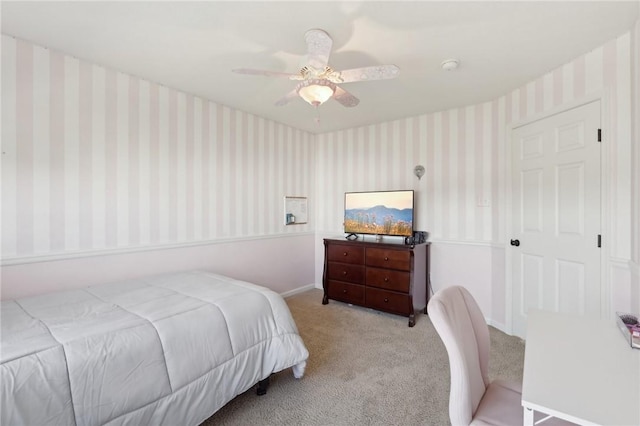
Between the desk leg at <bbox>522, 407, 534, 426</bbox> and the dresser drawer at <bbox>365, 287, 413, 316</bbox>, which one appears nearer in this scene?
the desk leg at <bbox>522, 407, 534, 426</bbox>

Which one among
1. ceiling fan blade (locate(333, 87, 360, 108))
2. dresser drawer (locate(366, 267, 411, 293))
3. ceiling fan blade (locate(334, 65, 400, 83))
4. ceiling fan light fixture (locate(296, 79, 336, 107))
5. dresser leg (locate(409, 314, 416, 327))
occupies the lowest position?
dresser leg (locate(409, 314, 416, 327))

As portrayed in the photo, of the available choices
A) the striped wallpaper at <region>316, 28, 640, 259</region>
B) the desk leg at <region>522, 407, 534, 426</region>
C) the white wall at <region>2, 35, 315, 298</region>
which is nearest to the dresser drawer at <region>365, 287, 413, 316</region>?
the striped wallpaper at <region>316, 28, 640, 259</region>

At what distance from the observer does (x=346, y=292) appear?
3.92 meters

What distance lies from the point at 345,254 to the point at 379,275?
1.75ft

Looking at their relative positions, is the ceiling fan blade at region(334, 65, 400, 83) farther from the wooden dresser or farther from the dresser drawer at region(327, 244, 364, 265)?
the dresser drawer at region(327, 244, 364, 265)

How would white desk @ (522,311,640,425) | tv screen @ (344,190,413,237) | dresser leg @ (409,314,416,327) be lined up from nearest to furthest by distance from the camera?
1. white desk @ (522,311,640,425)
2. dresser leg @ (409,314,416,327)
3. tv screen @ (344,190,413,237)

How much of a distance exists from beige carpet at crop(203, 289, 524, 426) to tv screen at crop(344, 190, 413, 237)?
1160 mm

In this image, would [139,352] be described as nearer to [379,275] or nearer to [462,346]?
[462,346]

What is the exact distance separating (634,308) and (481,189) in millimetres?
1720

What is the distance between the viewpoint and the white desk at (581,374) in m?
0.80

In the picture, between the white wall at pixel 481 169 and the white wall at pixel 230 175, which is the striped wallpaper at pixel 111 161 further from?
the white wall at pixel 481 169

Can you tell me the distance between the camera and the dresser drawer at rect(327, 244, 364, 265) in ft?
12.4

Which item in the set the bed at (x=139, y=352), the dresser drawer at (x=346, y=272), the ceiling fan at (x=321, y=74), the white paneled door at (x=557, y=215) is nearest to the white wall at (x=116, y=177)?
the bed at (x=139, y=352)

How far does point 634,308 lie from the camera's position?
202cm
